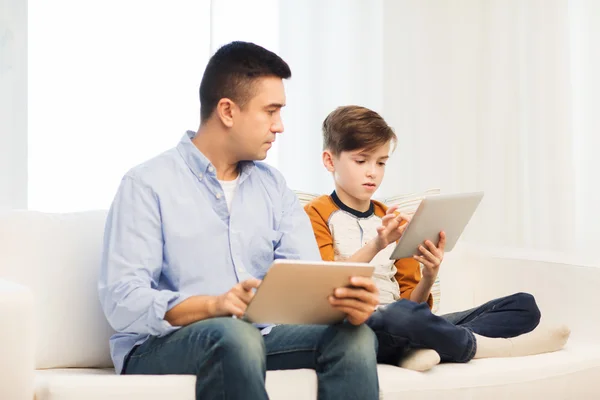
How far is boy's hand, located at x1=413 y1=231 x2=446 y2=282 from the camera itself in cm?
213

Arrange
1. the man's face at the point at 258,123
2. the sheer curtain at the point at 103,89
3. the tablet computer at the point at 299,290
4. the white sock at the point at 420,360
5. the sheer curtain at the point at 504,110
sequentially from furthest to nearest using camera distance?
the sheer curtain at the point at 103,89 < the sheer curtain at the point at 504,110 < the man's face at the point at 258,123 < the white sock at the point at 420,360 < the tablet computer at the point at 299,290

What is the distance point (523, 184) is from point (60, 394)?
6.75 feet

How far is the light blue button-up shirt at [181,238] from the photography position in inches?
68.4

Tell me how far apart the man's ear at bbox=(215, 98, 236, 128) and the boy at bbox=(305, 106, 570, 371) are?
44 cm

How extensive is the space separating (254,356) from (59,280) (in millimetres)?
652

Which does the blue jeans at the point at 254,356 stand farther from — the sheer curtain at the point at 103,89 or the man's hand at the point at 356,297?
the sheer curtain at the point at 103,89

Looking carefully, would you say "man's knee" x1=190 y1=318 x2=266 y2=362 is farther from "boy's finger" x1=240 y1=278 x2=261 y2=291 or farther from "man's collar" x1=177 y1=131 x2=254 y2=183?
"man's collar" x1=177 y1=131 x2=254 y2=183

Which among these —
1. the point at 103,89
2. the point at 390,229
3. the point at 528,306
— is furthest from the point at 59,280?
the point at 103,89

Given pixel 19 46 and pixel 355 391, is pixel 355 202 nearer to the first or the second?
pixel 355 391

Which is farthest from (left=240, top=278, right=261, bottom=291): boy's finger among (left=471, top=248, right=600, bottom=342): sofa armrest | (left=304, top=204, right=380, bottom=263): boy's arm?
(left=471, top=248, right=600, bottom=342): sofa armrest

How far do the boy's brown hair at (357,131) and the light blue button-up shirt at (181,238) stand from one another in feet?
1.02

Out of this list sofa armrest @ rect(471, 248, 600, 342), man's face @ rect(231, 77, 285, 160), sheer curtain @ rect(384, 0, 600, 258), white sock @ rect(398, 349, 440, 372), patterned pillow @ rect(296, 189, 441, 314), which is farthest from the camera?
sheer curtain @ rect(384, 0, 600, 258)

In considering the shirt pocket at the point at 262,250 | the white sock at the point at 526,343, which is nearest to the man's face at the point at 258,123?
the shirt pocket at the point at 262,250

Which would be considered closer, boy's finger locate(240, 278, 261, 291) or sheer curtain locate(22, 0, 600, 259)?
boy's finger locate(240, 278, 261, 291)
